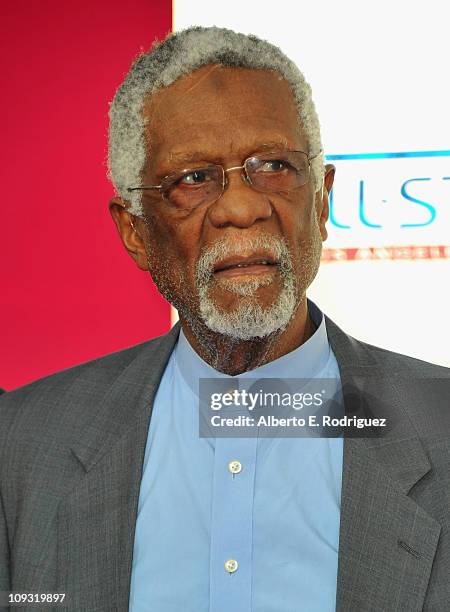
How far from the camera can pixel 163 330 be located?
95.7 inches

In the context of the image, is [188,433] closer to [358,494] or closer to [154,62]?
[358,494]

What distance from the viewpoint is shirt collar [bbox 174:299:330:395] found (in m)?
1.79

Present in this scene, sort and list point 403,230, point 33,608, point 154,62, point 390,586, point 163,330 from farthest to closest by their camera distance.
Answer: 1. point 163,330
2. point 403,230
3. point 154,62
4. point 33,608
5. point 390,586

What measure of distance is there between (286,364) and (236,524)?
341 millimetres

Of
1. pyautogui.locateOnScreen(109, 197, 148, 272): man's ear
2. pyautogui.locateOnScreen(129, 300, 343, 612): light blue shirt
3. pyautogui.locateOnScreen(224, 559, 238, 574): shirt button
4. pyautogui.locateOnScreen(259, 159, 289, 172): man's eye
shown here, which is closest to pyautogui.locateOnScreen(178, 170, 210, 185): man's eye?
pyautogui.locateOnScreen(259, 159, 289, 172): man's eye

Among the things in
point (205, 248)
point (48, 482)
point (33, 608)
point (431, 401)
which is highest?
point (205, 248)

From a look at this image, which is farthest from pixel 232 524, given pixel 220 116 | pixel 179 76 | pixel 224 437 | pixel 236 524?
pixel 179 76

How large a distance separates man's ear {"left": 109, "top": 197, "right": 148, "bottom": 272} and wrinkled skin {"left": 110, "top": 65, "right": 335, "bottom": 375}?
9 cm

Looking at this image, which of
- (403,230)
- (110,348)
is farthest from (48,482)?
(403,230)

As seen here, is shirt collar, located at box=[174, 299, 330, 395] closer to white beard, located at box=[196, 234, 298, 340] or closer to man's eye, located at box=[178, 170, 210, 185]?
white beard, located at box=[196, 234, 298, 340]

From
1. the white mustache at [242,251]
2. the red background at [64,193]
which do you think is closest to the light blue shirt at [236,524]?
the white mustache at [242,251]

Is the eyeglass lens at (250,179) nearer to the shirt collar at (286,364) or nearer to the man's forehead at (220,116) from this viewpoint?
the man's forehead at (220,116)

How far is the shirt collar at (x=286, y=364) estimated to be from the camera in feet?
5.86

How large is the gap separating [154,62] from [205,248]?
1.41 feet
